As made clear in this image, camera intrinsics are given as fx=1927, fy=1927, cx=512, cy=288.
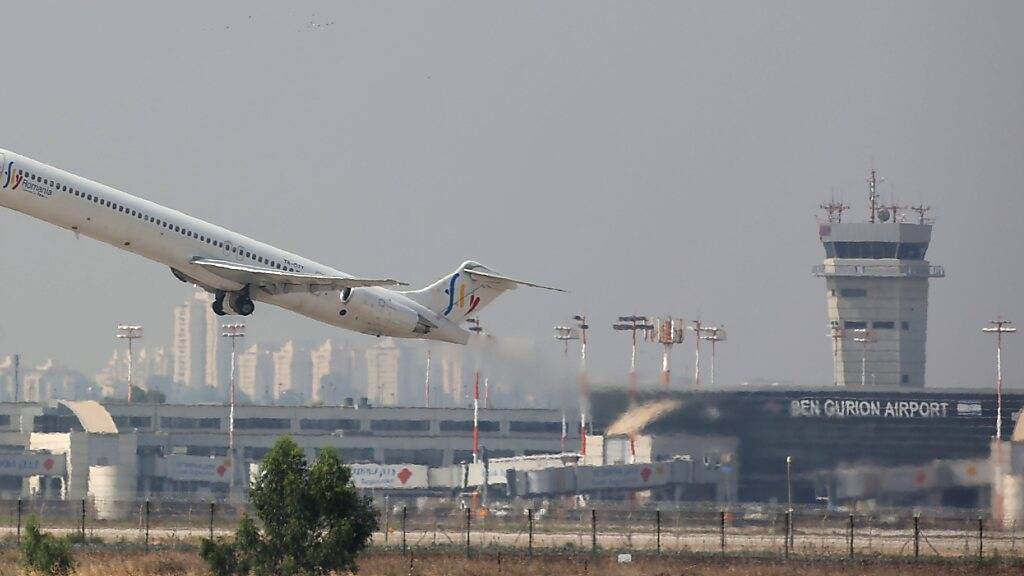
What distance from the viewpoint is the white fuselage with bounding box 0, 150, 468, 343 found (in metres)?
69.9

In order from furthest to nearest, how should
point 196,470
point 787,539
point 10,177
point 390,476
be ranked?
point 196,470, point 390,476, point 787,539, point 10,177

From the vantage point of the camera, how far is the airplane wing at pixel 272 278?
74.0 metres

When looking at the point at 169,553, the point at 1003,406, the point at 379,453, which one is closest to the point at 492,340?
the point at 169,553

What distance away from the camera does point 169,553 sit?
215 feet

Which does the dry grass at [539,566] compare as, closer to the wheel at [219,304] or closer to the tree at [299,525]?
the tree at [299,525]

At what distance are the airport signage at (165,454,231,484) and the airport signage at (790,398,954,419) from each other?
36955 millimetres

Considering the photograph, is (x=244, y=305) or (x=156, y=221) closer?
(x=156, y=221)

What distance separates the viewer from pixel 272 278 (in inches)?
2980

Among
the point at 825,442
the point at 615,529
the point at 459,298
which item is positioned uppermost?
the point at 459,298

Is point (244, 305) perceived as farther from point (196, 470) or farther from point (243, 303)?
point (196, 470)

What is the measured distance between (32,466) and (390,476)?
21870 mm

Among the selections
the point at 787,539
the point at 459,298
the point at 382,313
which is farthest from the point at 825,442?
the point at 382,313

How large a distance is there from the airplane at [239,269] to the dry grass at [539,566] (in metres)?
12.3

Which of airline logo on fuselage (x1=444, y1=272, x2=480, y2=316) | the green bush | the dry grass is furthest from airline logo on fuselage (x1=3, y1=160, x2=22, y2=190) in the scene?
airline logo on fuselage (x1=444, y1=272, x2=480, y2=316)
